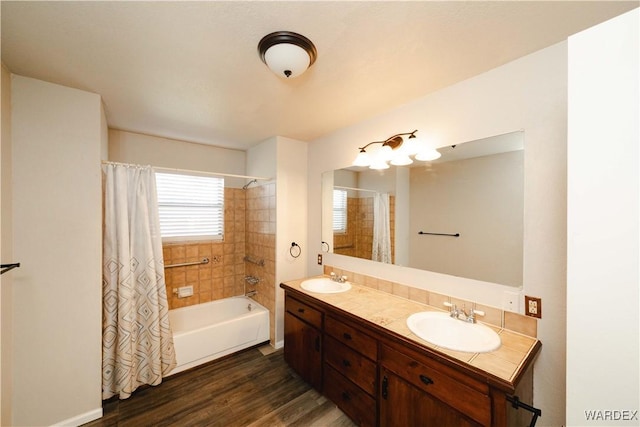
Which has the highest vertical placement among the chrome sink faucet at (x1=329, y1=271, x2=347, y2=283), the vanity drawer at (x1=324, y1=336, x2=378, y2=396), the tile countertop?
the chrome sink faucet at (x1=329, y1=271, x2=347, y2=283)

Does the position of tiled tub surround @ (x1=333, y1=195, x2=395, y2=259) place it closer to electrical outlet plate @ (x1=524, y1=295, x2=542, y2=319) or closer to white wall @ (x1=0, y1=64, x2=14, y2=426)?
electrical outlet plate @ (x1=524, y1=295, x2=542, y2=319)

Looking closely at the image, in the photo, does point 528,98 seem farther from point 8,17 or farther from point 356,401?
point 8,17

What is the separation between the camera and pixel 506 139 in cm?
150

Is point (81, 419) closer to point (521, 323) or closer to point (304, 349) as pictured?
point (304, 349)

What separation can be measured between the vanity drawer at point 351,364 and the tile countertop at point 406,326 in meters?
0.28

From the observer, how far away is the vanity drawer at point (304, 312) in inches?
78.6

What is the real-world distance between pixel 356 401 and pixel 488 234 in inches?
57.1

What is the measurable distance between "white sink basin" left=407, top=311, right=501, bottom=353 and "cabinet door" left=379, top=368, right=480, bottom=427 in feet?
0.98

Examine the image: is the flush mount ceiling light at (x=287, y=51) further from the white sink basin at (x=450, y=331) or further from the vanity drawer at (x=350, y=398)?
the vanity drawer at (x=350, y=398)

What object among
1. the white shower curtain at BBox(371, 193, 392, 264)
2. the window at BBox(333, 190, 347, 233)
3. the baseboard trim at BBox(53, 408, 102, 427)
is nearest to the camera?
the baseboard trim at BBox(53, 408, 102, 427)

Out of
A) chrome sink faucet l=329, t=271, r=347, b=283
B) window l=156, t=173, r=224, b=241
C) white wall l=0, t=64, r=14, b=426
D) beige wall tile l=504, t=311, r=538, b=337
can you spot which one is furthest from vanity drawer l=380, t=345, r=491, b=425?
window l=156, t=173, r=224, b=241

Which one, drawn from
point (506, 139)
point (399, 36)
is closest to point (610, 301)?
point (506, 139)

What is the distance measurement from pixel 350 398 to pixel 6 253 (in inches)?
94.3

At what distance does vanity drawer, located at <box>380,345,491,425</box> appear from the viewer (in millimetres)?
1098
